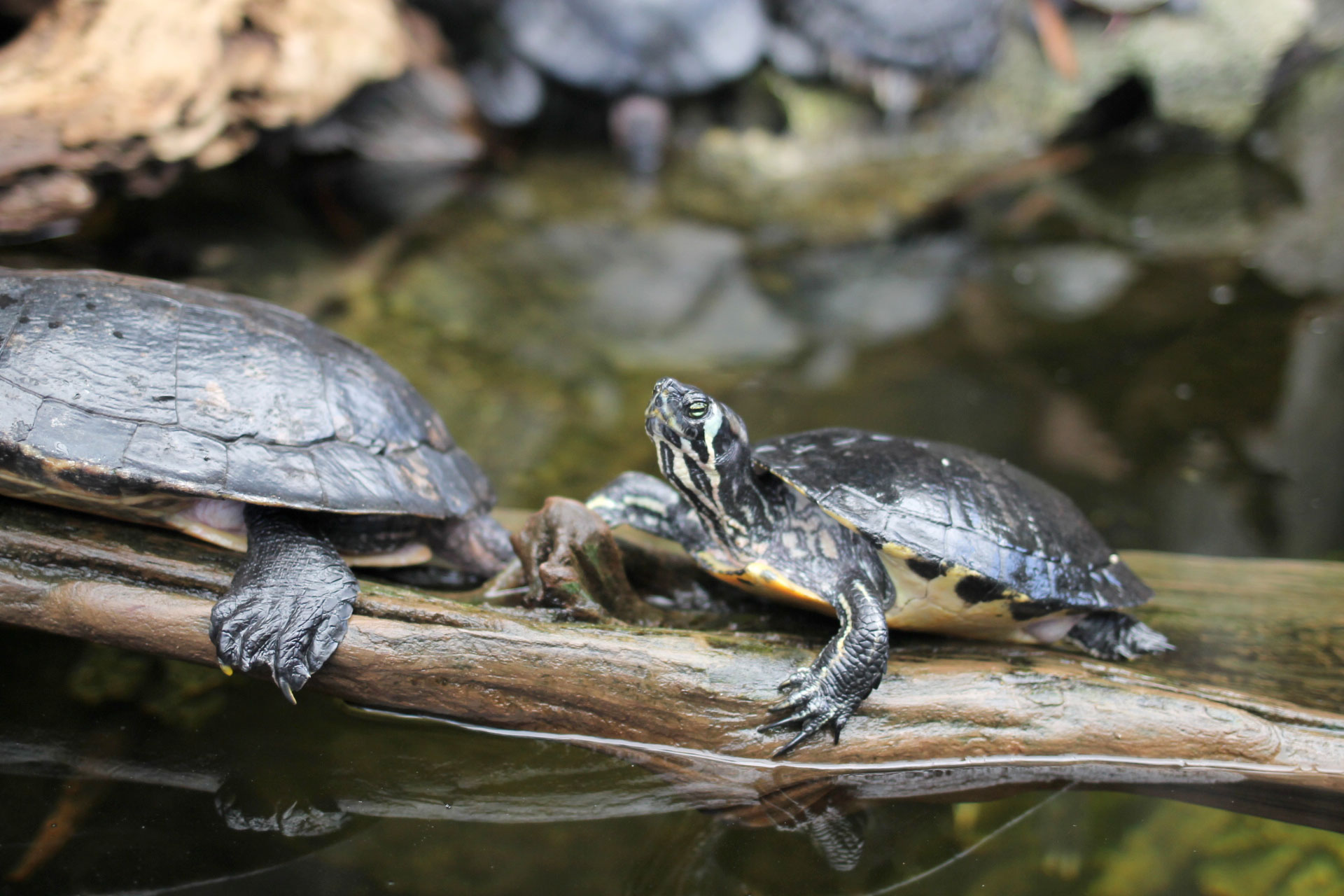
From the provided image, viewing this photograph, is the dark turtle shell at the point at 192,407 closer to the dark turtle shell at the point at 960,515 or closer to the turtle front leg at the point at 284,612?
the turtle front leg at the point at 284,612

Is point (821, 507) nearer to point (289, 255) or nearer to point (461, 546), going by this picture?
point (461, 546)

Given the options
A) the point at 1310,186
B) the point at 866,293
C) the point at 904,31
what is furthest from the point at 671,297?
the point at 1310,186

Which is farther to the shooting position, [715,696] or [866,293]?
[866,293]

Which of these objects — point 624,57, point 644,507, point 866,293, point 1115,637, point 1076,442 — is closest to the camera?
point 1115,637

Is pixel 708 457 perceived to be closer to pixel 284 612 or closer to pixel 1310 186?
pixel 284 612

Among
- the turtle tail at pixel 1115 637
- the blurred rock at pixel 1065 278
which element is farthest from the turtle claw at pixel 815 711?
the blurred rock at pixel 1065 278

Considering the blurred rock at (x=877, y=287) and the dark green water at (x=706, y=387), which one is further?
the blurred rock at (x=877, y=287)
